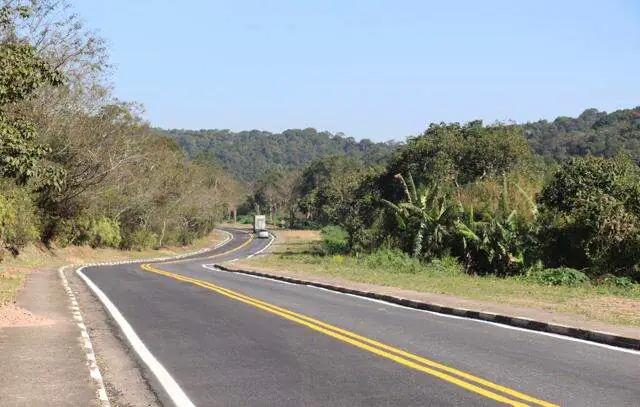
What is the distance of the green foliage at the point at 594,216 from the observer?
A: 25375mm

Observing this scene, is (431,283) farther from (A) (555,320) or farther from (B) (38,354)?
(B) (38,354)

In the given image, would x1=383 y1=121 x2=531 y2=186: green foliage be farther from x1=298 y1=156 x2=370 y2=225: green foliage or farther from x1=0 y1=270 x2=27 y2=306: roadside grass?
x1=0 y1=270 x2=27 y2=306: roadside grass

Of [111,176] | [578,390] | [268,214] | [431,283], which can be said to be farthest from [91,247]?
[268,214]

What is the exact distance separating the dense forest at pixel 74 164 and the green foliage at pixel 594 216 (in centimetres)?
1987

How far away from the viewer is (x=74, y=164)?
43.2m

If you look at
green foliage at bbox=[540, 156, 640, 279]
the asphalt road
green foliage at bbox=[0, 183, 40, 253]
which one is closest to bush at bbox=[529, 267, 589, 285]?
green foliage at bbox=[540, 156, 640, 279]

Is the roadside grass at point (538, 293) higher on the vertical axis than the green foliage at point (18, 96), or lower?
lower

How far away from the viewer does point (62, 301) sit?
1714 cm

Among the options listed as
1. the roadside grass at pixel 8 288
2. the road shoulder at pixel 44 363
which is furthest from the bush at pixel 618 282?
the roadside grass at pixel 8 288

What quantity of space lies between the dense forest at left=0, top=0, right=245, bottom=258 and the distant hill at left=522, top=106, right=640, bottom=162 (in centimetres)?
4277

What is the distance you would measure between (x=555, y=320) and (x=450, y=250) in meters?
20.4

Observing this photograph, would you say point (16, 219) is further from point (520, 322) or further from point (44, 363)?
point (520, 322)

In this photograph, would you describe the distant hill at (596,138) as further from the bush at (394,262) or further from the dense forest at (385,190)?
the bush at (394,262)

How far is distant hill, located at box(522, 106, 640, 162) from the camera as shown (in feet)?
260
